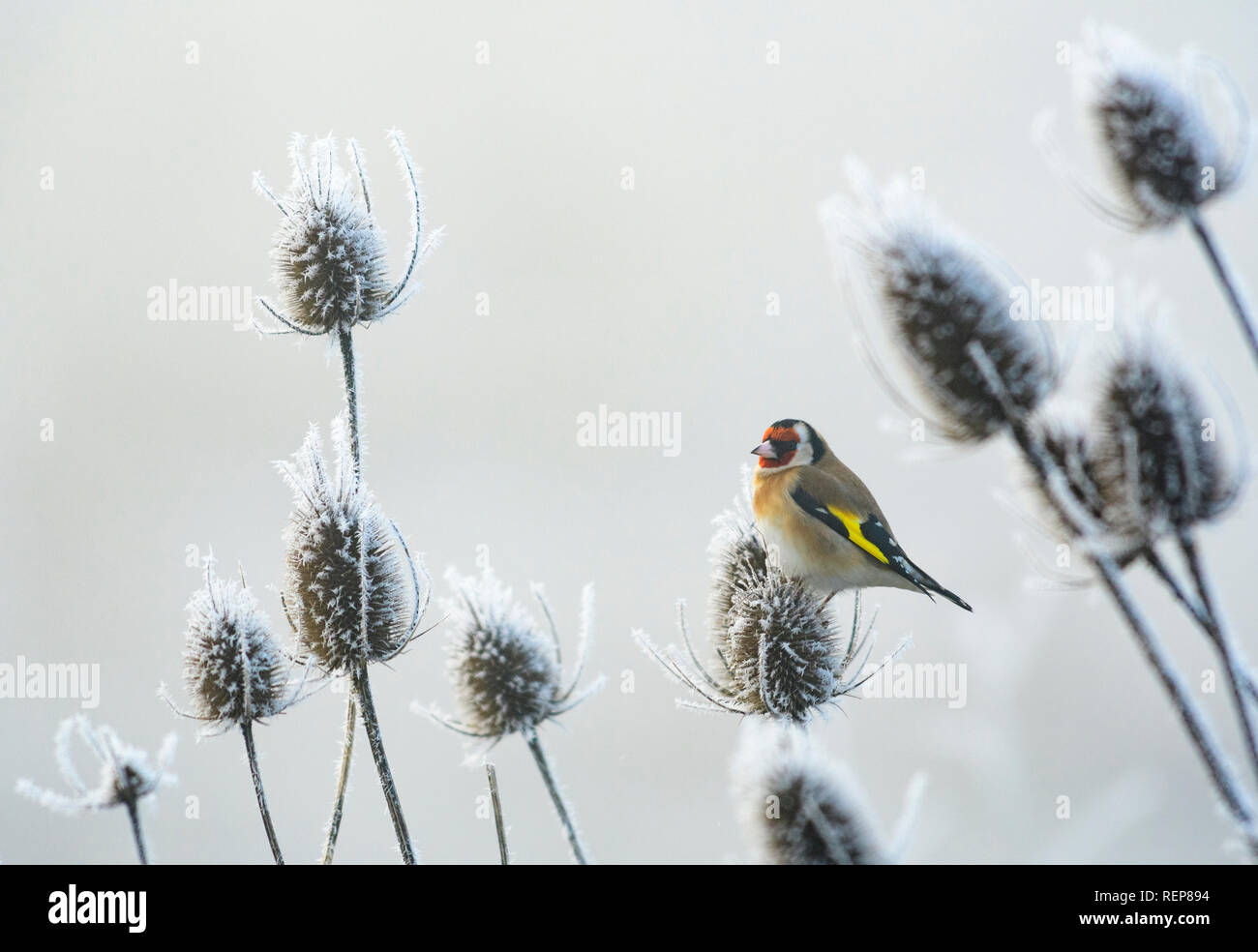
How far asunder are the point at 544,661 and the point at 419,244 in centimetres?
133

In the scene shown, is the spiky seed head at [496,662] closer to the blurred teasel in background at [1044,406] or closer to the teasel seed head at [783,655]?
the teasel seed head at [783,655]

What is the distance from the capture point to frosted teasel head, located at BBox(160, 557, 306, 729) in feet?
10.2

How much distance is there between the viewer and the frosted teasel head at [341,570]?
303 centimetres

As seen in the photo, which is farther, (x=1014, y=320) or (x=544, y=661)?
(x=544, y=661)

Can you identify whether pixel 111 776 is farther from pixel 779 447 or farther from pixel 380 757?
pixel 779 447

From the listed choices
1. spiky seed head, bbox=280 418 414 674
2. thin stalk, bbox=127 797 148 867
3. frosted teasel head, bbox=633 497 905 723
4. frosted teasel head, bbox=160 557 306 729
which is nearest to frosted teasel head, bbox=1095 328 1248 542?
frosted teasel head, bbox=633 497 905 723

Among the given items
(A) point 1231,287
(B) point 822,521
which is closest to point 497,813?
(B) point 822,521

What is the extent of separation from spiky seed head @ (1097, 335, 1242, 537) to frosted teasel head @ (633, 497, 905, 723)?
47.5 inches

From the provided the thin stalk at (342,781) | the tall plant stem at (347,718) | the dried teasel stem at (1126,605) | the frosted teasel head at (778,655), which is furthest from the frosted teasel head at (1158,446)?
the thin stalk at (342,781)

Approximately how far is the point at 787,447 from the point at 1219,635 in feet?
6.48

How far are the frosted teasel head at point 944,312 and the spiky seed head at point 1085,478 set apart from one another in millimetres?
65

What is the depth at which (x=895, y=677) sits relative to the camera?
12.8 feet
